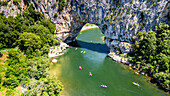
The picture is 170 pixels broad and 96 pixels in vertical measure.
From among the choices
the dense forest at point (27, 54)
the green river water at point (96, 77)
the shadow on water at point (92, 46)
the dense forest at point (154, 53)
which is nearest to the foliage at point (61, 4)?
the dense forest at point (27, 54)

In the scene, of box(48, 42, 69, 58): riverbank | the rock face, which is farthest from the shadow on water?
box(48, 42, 69, 58): riverbank

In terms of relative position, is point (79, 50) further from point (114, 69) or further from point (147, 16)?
point (147, 16)

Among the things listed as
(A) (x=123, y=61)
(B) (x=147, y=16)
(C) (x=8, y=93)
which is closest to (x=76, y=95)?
(C) (x=8, y=93)

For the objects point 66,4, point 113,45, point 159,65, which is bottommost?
point 159,65

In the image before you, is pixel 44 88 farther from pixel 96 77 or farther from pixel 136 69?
pixel 136 69

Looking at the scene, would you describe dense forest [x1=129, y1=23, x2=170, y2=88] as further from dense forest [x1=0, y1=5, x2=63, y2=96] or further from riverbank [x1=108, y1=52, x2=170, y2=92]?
dense forest [x1=0, y1=5, x2=63, y2=96]

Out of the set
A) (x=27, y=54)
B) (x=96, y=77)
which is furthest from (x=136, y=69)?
(x=27, y=54)
